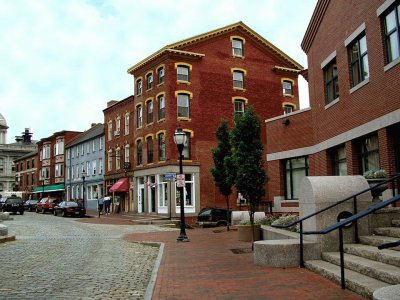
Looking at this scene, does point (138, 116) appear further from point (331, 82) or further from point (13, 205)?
point (331, 82)

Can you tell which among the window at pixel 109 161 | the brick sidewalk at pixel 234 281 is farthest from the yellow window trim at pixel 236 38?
the brick sidewalk at pixel 234 281

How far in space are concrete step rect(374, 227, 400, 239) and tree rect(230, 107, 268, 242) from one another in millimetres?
5484

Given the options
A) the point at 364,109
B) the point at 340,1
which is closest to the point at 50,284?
the point at 364,109

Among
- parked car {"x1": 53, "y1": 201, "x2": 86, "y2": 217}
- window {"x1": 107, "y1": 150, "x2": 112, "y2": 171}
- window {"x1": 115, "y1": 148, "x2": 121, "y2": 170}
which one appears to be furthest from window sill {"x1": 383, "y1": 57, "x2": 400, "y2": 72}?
window {"x1": 107, "y1": 150, "x2": 112, "y2": 171}

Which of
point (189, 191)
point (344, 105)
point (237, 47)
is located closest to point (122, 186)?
point (189, 191)

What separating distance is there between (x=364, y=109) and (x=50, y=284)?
1069 centimetres

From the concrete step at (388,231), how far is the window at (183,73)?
29.7 m

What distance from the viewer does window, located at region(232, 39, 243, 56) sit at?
40562 mm

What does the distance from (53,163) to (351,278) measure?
217 ft

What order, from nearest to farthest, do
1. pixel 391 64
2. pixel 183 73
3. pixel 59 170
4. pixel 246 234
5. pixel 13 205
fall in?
pixel 391 64 → pixel 246 234 → pixel 183 73 → pixel 13 205 → pixel 59 170

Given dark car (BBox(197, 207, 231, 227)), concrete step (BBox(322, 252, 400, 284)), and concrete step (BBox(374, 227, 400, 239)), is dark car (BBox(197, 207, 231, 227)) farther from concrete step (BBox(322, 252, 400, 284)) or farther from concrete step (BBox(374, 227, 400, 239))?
concrete step (BBox(322, 252, 400, 284))

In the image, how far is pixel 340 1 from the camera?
53.1ft

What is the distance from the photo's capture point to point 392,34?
41.6ft

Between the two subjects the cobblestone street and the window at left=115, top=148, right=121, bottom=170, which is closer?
the cobblestone street
